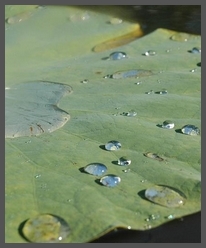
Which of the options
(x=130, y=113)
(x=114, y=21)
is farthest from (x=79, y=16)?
(x=130, y=113)

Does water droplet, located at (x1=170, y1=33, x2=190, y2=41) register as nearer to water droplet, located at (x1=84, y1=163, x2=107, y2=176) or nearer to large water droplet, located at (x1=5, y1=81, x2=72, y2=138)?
large water droplet, located at (x1=5, y1=81, x2=72, y2=138)

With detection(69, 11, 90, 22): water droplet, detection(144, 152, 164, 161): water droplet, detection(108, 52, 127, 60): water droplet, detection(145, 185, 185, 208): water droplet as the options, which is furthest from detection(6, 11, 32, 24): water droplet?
detection(145, 185, 185, 208): water droplet

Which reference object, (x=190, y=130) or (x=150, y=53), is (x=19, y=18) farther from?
(x=190, y=130)

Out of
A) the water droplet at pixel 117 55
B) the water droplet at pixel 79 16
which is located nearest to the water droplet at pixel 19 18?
the water droplet at pixel 79 16

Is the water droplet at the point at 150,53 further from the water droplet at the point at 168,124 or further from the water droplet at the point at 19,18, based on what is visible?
the water droplet at the point at 19,18

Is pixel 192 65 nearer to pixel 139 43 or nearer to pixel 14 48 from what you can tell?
pixel 139 43

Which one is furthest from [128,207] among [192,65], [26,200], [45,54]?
[45,54]
